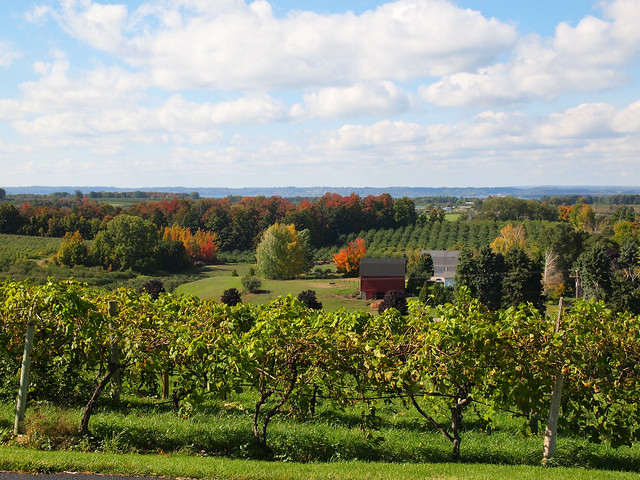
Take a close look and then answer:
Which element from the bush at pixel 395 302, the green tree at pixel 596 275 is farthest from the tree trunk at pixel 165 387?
the green tree at pixel 596 275

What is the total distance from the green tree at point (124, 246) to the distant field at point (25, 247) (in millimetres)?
6792

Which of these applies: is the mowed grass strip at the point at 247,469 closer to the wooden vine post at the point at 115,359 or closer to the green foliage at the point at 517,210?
the wooden vine post at the point at 115,359

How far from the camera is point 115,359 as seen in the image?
8.09 m

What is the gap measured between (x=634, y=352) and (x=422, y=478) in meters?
3.68

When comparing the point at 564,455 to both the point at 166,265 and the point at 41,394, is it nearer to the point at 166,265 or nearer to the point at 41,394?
the point at 41,394

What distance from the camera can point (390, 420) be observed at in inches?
373

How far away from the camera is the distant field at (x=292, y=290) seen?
1891 inches

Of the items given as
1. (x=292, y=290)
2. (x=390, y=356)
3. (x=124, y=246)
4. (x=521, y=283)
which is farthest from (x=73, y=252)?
(x=390, y=356)

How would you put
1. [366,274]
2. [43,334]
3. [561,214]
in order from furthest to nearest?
1. [561,214]
2. [366,274]
3. [43,334]

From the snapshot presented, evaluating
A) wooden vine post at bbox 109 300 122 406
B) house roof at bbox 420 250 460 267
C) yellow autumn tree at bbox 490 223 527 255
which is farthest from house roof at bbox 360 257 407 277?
wooden vine post at bbox 109 300 122 406

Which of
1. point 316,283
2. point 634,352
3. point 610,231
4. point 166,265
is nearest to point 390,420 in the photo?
point 634,352

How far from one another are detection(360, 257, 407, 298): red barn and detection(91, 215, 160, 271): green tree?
114ft

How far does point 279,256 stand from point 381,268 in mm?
17872

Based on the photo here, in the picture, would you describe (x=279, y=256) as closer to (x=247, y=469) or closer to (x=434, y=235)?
(x=434, y=235)
